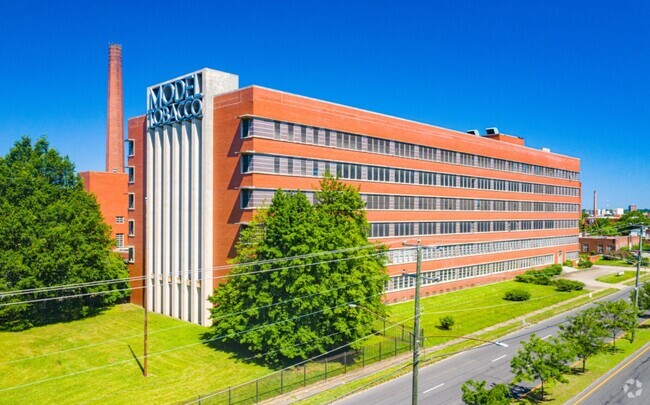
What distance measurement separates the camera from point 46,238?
163ft

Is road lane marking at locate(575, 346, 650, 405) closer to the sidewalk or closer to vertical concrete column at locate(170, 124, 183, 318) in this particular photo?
the sidewalk

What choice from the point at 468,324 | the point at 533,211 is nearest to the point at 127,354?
the point at 468,324

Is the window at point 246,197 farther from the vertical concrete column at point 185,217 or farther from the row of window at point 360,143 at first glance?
the vertical concrete column at point 185,217

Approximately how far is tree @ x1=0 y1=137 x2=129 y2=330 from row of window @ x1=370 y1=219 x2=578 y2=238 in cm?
2980

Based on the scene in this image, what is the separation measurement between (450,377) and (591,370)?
10.3m

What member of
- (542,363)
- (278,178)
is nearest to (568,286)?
(278,178)

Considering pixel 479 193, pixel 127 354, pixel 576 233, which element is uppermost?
pixel 479 193

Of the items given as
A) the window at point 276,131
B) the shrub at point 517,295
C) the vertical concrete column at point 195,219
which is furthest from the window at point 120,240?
the shrub at point 517,295

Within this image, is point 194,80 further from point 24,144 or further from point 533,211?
point 533,211

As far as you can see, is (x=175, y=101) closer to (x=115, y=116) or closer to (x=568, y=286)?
(x=115, y=116)

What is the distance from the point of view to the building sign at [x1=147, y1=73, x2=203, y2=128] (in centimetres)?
5234

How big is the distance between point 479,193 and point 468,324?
28.4m

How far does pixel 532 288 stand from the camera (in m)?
73.4

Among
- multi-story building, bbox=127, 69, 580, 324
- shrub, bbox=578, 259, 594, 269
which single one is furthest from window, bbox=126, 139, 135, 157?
shrub, bbox=578, 259, 594, 269
